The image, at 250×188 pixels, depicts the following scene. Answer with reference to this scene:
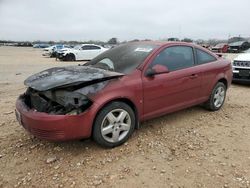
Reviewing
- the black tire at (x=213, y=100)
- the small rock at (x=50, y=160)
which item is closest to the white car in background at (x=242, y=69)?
the black tire at (x=213, y=100)

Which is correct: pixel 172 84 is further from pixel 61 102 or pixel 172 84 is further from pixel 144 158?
pixel 61 102

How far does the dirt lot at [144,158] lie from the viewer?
3.06m

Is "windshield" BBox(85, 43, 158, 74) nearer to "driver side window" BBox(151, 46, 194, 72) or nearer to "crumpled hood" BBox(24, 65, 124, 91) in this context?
"driver side window" BBox(151, 46, 194, 72)

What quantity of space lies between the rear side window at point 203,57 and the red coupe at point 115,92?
0.9 inches

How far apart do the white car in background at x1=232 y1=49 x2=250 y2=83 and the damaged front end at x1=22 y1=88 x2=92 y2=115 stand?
6.52m

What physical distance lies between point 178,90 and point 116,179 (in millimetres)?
2031

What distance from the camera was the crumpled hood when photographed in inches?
136

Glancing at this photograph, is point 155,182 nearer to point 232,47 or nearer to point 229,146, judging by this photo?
point 229,146

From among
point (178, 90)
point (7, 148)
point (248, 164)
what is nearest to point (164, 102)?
point (178, 90)

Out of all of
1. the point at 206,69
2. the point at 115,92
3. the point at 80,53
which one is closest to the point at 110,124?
the point at 115,92

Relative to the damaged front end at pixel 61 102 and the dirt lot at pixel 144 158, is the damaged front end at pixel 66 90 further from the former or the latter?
the dirt lot at pixel 144 158

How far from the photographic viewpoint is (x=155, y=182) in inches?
119

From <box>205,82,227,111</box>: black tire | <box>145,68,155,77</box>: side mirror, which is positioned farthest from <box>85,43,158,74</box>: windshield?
<box>205,82,227,111</box>: black tire

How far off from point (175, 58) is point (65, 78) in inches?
78.8
